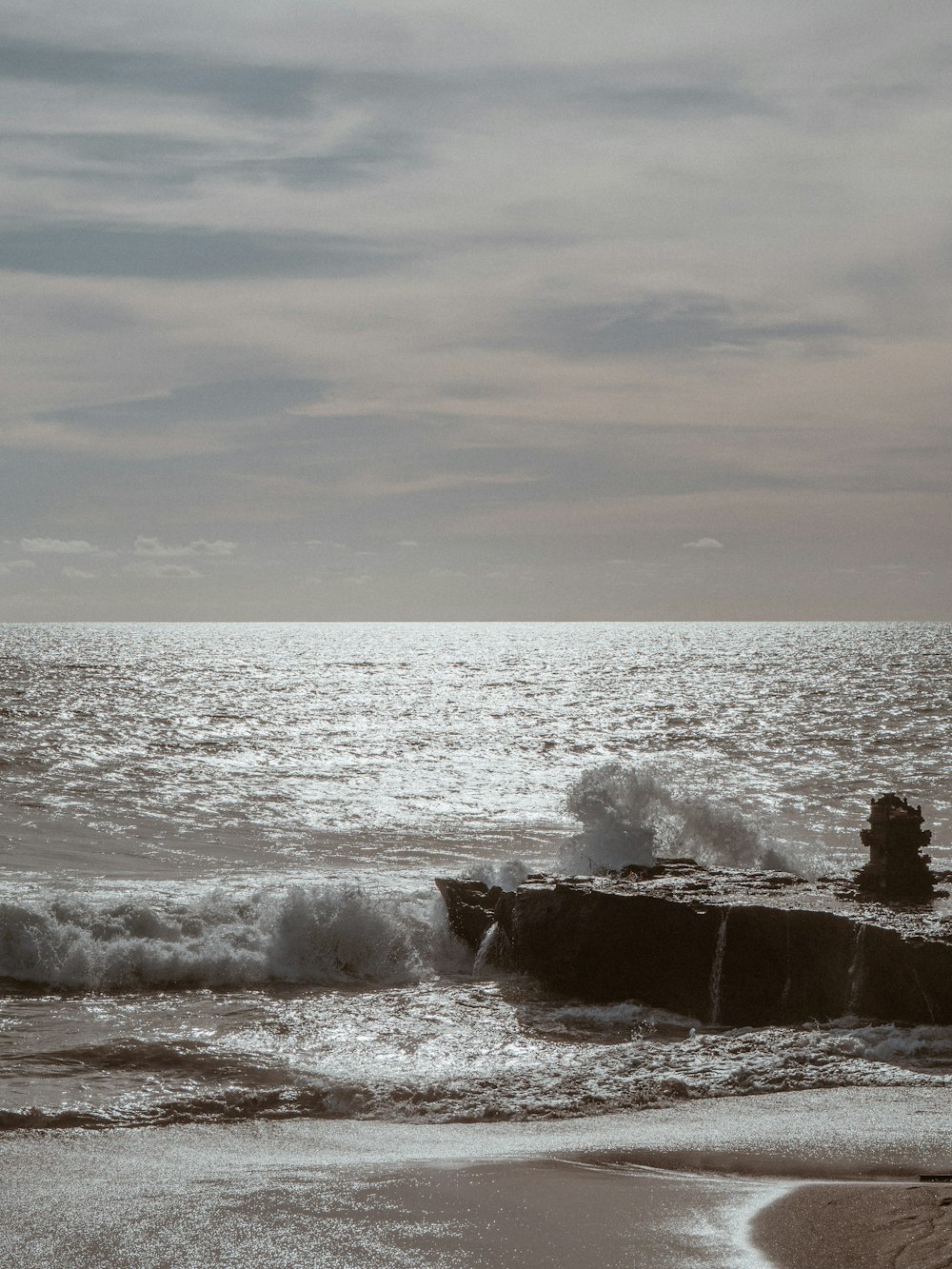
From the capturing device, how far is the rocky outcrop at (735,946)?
974 cm

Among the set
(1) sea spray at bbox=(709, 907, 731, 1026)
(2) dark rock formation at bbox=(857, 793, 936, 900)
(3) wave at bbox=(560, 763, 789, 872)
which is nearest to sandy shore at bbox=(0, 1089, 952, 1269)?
(1) sea spray at bbox=(709, 907, 731, 1026)

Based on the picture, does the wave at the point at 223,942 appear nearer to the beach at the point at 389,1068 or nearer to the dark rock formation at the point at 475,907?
the beach at the point at 389,1068

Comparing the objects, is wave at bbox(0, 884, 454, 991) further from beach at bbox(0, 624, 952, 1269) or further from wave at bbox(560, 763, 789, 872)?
wave at bbox(560, 763, 789, 872)

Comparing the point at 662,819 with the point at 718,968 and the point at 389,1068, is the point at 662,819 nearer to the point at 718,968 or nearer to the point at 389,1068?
the point at 718,968

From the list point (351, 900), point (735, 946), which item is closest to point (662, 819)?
point (351, 900)

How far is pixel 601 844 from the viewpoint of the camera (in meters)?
14.7

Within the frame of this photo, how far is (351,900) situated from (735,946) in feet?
15.4

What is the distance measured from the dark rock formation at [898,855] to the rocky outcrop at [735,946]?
48cm

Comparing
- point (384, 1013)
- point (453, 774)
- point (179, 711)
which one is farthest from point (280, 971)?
point (179, 711)

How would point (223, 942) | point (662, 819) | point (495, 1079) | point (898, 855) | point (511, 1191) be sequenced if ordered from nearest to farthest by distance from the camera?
point (511, 1191)
point (495, 1079)
point (898, 855)
point (223, 942)
point (662, 819)

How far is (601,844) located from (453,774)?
54.2 feet

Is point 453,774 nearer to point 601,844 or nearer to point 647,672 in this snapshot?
point 601,844

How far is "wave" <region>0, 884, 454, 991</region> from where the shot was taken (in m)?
12.1

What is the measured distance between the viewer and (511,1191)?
637 centimetres
